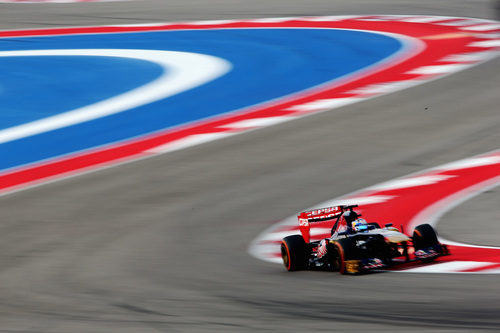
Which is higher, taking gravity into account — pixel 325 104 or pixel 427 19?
pixel 427 19

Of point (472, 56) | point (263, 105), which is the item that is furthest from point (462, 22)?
point (263, 105)

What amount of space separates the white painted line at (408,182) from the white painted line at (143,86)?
17.8 ft

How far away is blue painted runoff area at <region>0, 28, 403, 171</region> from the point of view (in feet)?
43.2

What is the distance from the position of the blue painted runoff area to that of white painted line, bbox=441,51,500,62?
1095mm

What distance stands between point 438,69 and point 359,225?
336 inches

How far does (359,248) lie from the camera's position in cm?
680

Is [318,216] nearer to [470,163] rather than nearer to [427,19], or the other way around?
[470,163]

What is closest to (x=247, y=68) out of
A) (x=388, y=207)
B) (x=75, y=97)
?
(x=75, y=97)

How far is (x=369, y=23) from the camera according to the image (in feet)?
63.8

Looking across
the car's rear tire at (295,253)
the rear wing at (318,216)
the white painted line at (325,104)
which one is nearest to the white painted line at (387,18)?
the white painted line at (325,104)

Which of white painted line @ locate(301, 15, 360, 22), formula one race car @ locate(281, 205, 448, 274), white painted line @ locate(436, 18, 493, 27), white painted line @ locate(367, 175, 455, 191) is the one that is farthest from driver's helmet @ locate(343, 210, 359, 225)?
white painted line @ locate(301, 15, 360, 22)

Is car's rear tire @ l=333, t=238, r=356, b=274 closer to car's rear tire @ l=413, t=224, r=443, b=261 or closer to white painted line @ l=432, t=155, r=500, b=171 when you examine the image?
car's rear tire @ l=413, t=224, r=443, b=261

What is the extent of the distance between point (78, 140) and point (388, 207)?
5.16m

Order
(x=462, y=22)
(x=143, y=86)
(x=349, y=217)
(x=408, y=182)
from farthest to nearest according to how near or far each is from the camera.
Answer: (x=462, y=22), (x=143, y=86), (x=408, y=182), (x=349, y=217)
